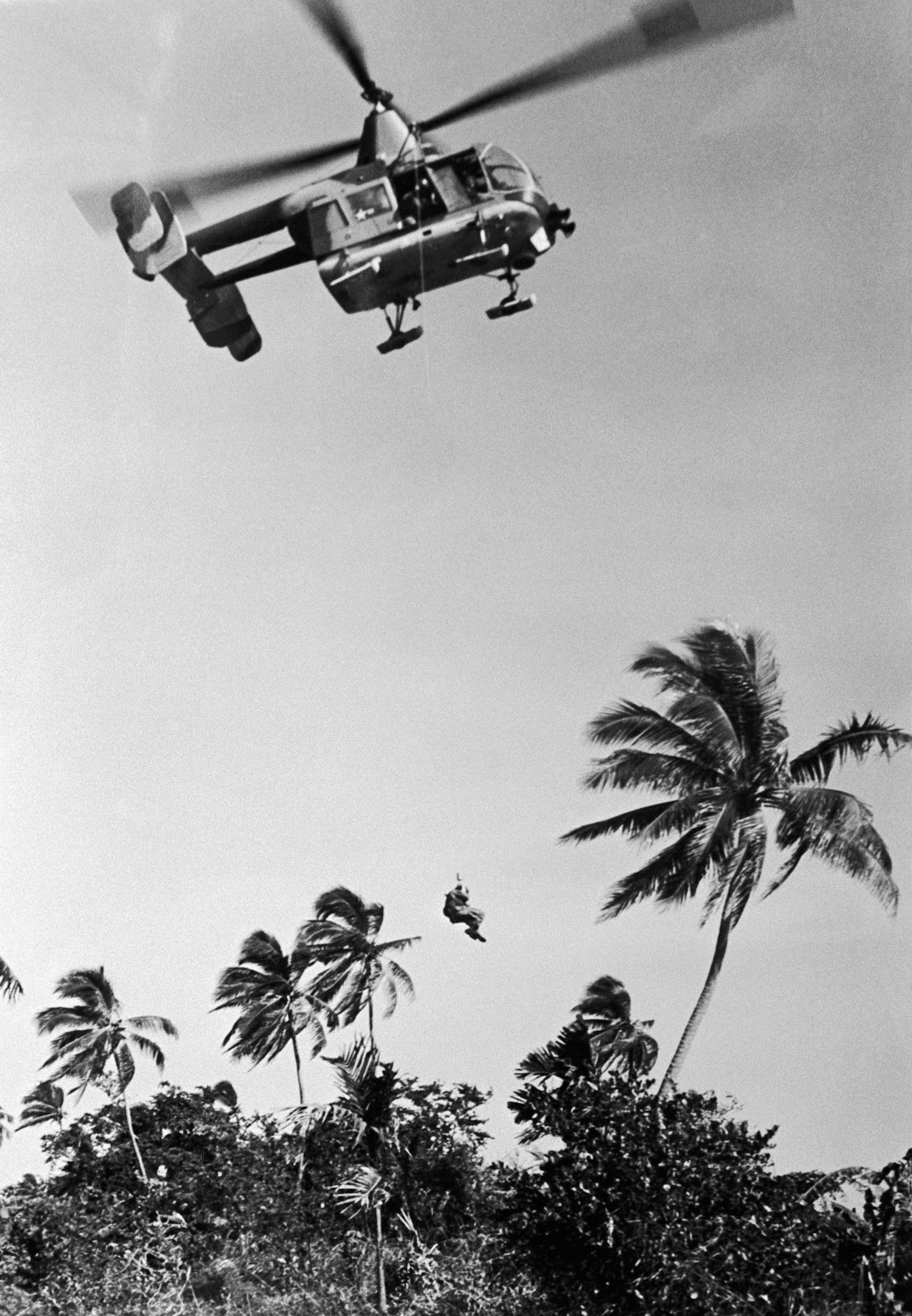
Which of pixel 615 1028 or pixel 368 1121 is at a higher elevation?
pixel 615 1028

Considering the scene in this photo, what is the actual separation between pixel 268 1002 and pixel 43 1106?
1536cm

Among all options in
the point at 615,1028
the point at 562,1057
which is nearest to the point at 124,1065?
the point at 615,1028

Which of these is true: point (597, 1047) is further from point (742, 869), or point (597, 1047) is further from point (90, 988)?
point (90, 988)

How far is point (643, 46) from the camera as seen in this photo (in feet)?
41.3

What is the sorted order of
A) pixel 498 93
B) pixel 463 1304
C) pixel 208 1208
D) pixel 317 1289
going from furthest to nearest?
pixel 208 1208, pixel 317 1289, pixel 463 1304, pixel 498 93

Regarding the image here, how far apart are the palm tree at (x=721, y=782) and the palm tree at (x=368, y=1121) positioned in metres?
4.47

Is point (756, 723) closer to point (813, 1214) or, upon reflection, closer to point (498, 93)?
point (813, 1214)

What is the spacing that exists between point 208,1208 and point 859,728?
17283 mm

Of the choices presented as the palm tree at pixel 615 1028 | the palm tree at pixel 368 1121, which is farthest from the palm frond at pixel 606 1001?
the palm tree at pixel 368 1121

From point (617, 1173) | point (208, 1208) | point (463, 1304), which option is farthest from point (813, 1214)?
point (208, 1208)

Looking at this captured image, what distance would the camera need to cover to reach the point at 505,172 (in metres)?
14.0

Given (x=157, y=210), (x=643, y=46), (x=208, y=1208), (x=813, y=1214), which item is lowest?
(x=813, y=1214)

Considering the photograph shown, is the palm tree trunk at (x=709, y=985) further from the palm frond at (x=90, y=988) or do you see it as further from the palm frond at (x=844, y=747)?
the palm frond at (x=90, y=988)

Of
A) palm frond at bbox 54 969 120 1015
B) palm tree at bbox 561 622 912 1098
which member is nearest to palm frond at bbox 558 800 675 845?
palm tree at bbox 561 622 912 1098
